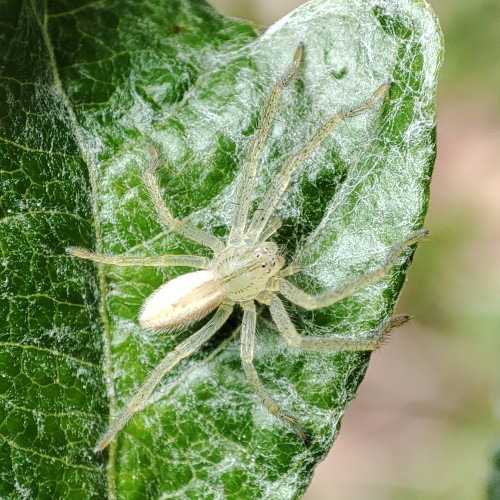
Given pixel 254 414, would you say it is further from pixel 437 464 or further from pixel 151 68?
pixel 437 464

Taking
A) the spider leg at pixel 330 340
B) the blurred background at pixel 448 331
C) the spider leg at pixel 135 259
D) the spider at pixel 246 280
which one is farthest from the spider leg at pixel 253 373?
the blurred background at pixel 448 331

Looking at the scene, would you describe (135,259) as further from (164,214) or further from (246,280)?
(246,280)

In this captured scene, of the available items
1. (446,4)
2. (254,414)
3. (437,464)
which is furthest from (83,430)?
(446,4)

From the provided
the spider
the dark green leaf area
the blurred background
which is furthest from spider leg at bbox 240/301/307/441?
the blurred background

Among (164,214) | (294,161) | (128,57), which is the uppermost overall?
(128,57)

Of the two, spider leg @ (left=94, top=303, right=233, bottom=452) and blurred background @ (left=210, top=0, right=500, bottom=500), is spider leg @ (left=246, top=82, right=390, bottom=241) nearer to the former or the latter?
spider leg @ (left=94, top=303, right=233, bottom=452)

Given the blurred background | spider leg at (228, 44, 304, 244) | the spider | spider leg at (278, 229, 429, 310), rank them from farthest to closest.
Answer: the blurred background
spider leg at (228, 44, 304, 244)
the spider
spider leg at (278, 229, 429, 310)

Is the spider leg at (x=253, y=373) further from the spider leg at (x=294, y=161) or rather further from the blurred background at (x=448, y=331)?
the blurred background at (x=448, y=331)

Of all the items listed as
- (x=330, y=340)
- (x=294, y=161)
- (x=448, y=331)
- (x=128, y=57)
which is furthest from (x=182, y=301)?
(x=448, y=331)
